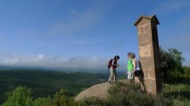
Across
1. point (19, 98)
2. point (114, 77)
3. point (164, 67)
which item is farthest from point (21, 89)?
point (114, 77)

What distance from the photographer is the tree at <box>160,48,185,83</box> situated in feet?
78.9

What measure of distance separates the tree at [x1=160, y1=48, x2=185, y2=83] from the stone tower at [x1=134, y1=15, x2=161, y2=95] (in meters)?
9.88

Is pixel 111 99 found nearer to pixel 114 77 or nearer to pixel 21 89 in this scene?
pixel 114 77

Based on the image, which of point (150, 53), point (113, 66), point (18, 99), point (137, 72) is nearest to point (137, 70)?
point (137, 72)

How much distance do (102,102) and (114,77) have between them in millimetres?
4206

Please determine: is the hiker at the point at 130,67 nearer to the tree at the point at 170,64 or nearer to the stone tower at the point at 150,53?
the stone tower at the point at 150,53

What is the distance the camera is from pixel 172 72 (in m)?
25.2

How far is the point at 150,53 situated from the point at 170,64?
441 inches

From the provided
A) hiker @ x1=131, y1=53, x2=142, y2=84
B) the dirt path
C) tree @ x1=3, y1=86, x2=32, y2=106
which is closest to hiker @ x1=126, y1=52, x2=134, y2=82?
hiker @ x1=131, y1=53, x2=142, y2=84

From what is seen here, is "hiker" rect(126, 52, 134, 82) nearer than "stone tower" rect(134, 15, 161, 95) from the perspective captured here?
No

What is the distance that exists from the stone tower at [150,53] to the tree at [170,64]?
9.88 m

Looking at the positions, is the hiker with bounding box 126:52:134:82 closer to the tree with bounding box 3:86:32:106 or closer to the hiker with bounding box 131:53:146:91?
the hiker with bounding box 131:53:146:91

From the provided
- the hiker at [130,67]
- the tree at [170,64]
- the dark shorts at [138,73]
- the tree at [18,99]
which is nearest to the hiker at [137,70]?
the dark shorts at [138,73]

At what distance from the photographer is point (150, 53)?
13859mm
